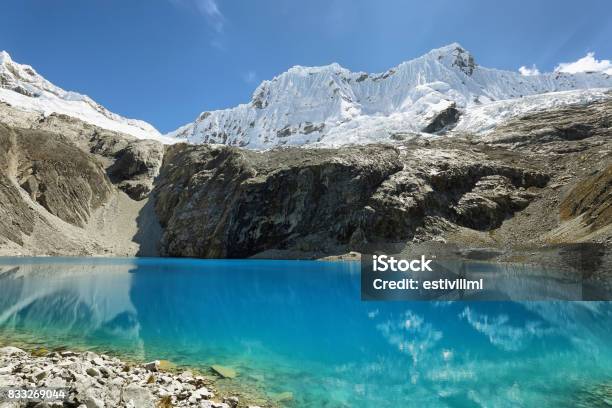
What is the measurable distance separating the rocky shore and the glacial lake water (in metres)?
1.41

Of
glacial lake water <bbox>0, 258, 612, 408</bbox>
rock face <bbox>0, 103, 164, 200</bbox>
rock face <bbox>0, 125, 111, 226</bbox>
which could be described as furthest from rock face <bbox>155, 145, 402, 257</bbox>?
glacial lake water <bbox>0, 258, 612, 408</bbox>

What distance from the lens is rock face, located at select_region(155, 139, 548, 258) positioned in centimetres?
8162

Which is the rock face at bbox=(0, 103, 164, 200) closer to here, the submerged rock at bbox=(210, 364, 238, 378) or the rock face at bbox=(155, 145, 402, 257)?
the rock face at bbox=(155, 145, 402, 257)

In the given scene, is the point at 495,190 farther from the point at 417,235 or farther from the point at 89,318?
the point at 89,318

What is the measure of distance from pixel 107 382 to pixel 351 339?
10.1 m

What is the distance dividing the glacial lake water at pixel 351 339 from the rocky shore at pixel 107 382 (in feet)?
4.63

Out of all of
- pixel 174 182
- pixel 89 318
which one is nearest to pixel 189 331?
pixel 89 318

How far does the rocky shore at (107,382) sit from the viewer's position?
8055 mm

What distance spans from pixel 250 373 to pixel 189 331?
6.31m

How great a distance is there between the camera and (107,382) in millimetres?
9172

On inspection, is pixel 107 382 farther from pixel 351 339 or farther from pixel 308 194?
pixel 308 194

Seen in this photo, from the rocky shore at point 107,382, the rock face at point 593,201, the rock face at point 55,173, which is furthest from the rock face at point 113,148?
the rocky shore at point 107,382

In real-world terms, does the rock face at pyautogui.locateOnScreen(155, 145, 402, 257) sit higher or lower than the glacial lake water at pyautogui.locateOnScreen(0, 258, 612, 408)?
higher

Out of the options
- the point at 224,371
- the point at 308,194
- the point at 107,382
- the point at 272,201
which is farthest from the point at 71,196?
the point at 107,382
